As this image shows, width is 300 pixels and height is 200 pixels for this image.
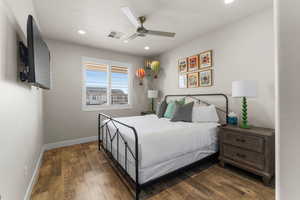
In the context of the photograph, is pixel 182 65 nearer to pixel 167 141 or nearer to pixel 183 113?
pixel 183 113

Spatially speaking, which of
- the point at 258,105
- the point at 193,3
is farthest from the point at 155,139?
the point at 193,3

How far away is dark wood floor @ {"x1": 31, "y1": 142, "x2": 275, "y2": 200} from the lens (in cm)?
169

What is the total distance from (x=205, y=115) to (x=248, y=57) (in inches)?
52.7

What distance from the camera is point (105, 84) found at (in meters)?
4.20

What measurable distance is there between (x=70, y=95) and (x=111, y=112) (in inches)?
48.1

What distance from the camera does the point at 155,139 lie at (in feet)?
5.80

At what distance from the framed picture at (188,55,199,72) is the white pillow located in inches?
45.3

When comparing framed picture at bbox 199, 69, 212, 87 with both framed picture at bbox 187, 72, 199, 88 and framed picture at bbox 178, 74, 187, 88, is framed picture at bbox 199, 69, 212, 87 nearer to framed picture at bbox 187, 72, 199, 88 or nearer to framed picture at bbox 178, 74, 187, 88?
framed picture at bbox 187, 72, 199, 88

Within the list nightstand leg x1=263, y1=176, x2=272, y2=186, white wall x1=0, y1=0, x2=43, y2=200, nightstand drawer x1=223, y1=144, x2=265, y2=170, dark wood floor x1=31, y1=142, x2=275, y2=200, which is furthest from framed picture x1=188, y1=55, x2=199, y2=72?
white wall x1=0, y1=0, x2=43, y2=200

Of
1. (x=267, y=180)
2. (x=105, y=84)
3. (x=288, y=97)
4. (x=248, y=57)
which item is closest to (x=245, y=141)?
(x=267, y=180)

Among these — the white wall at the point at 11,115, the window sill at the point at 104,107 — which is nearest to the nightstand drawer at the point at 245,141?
the white wall at the point at 11,115

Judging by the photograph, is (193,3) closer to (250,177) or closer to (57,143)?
(250,177)

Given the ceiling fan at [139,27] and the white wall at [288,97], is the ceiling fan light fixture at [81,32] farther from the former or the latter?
the white wall at [288,97]

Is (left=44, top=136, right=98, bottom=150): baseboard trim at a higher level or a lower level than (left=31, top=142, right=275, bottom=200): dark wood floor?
higher
